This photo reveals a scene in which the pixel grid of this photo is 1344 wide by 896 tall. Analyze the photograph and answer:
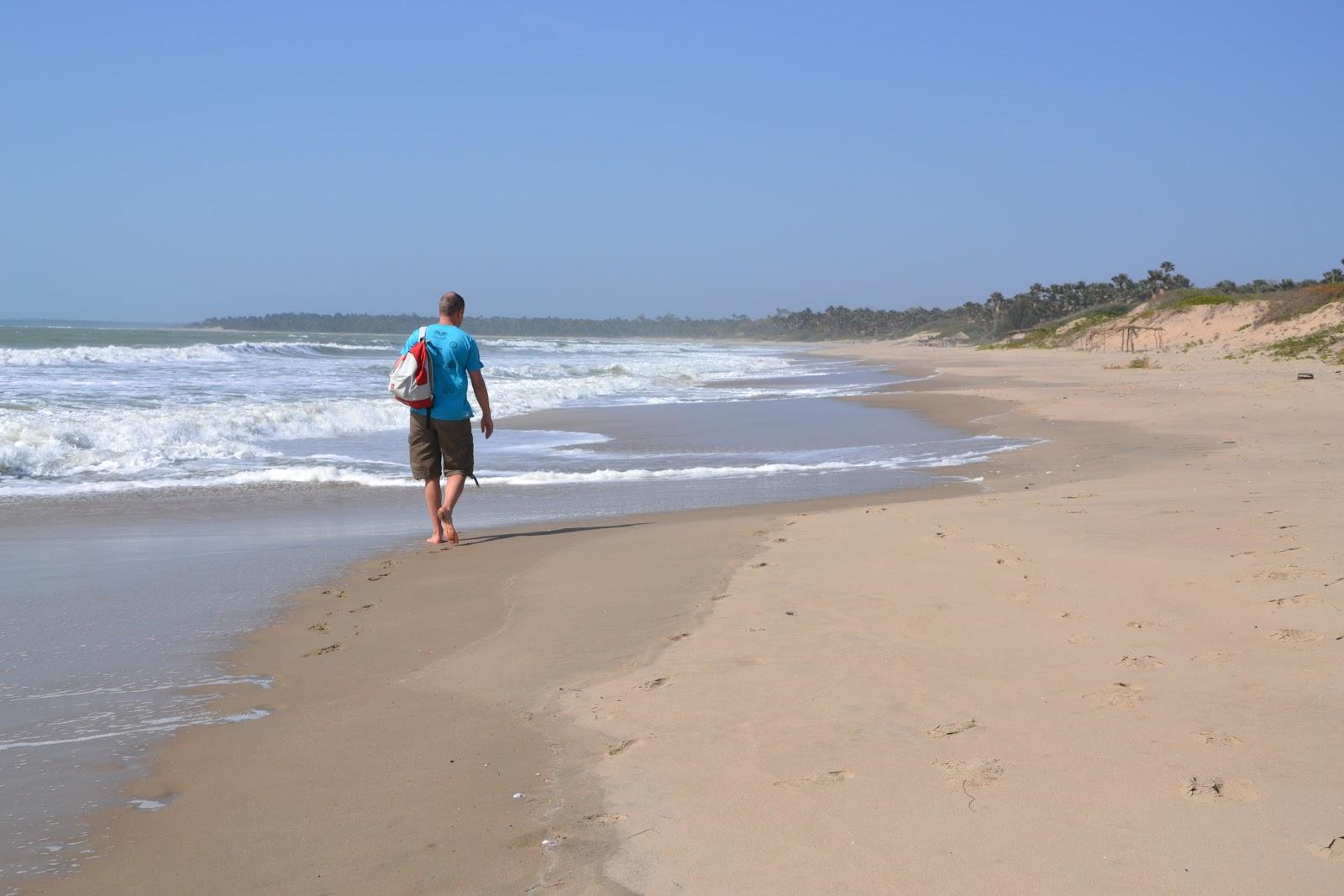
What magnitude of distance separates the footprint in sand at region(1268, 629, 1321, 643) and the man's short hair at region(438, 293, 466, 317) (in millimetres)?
5086

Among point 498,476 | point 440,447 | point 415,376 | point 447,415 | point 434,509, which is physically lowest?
point 498,476

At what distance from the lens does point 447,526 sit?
23.2 ft

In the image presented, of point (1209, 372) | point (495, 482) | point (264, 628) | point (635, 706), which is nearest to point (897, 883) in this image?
point (635, 706)

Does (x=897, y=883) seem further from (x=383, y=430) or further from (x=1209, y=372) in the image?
(x=1209, y=372)

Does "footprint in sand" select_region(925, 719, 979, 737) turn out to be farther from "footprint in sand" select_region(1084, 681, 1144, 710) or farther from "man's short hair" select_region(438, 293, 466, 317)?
"man's short hair" select_region(438, 293, 466, 317)

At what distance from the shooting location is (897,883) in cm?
240

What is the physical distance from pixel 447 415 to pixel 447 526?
0.76 metres

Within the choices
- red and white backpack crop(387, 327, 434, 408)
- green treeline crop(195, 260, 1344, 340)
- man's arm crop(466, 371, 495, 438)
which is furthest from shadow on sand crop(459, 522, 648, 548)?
green treeline crop(195, 260, 1344, 340)

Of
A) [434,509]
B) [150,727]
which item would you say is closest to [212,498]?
[434,509]

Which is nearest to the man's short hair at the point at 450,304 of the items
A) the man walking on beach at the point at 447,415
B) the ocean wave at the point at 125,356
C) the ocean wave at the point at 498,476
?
the man walking on beach at the point at 447,415

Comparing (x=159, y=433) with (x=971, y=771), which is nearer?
(x=971, y=771)

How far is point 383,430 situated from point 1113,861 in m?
14.6

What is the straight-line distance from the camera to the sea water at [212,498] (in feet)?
12.2

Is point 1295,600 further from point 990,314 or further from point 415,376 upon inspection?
point 990,314
